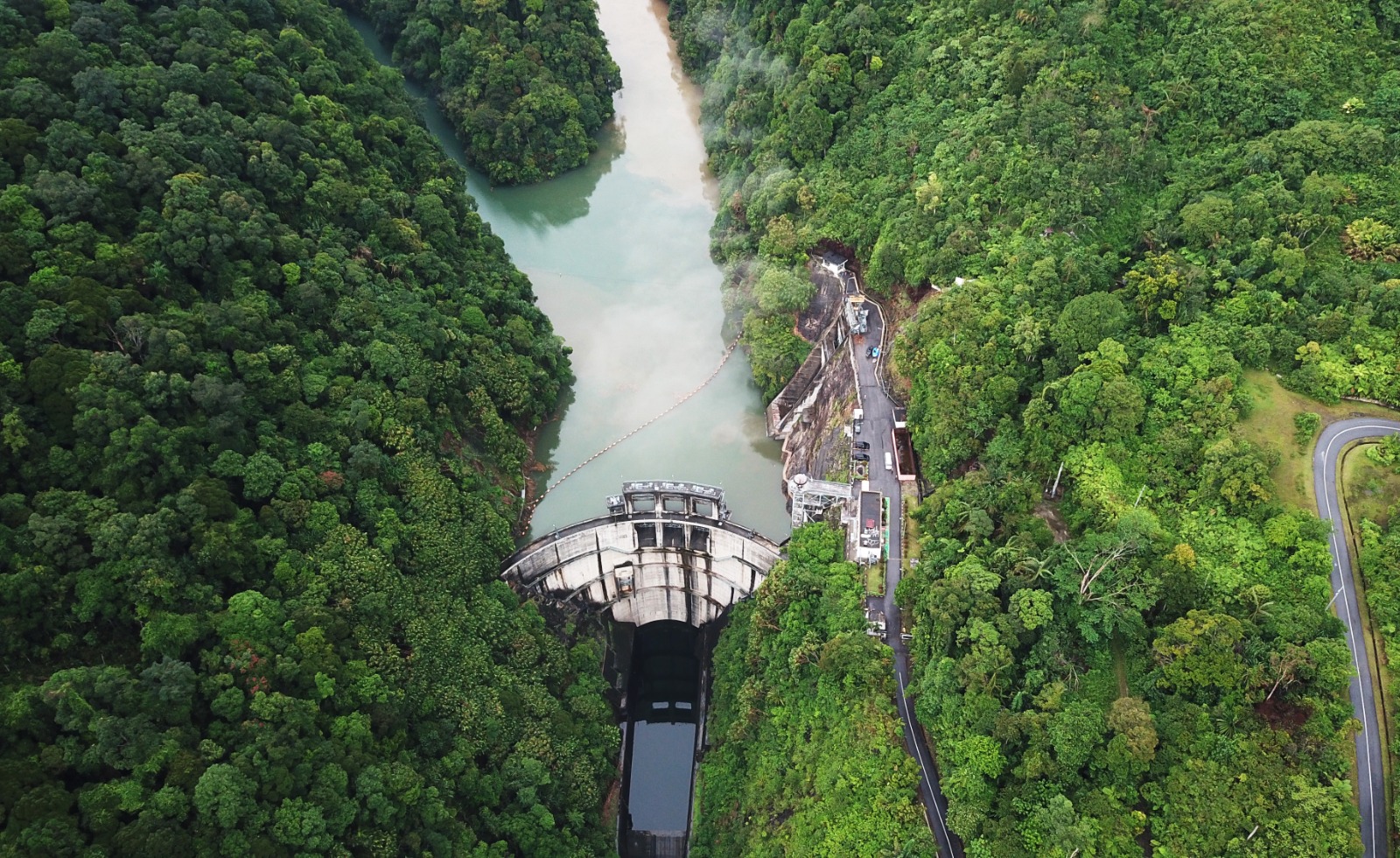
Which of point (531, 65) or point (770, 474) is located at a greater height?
point (531, 65)

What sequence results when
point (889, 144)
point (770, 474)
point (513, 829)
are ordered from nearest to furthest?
point (513, 829)
point (770, 474)
point (889, 144)

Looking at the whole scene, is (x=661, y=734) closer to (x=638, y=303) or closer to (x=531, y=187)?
(x=638, y=303)

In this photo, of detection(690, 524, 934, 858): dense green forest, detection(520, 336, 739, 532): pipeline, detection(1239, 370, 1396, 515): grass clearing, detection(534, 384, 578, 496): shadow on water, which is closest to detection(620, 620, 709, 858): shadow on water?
detection(690, 524, 934, 858): dense green forest

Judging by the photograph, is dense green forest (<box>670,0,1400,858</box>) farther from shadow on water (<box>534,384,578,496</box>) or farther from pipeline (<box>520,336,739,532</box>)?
shadow on water (<box>534,384,578,496</box>)

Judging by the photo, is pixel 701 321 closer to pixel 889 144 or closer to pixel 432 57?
pixel 889 144

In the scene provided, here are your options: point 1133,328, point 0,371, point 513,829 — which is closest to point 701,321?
point 1133,328

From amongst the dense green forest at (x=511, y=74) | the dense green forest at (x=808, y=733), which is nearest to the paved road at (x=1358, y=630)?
the dense green forest at (x=808, y=733)

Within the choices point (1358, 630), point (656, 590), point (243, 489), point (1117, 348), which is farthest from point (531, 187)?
point (1358, 630)
